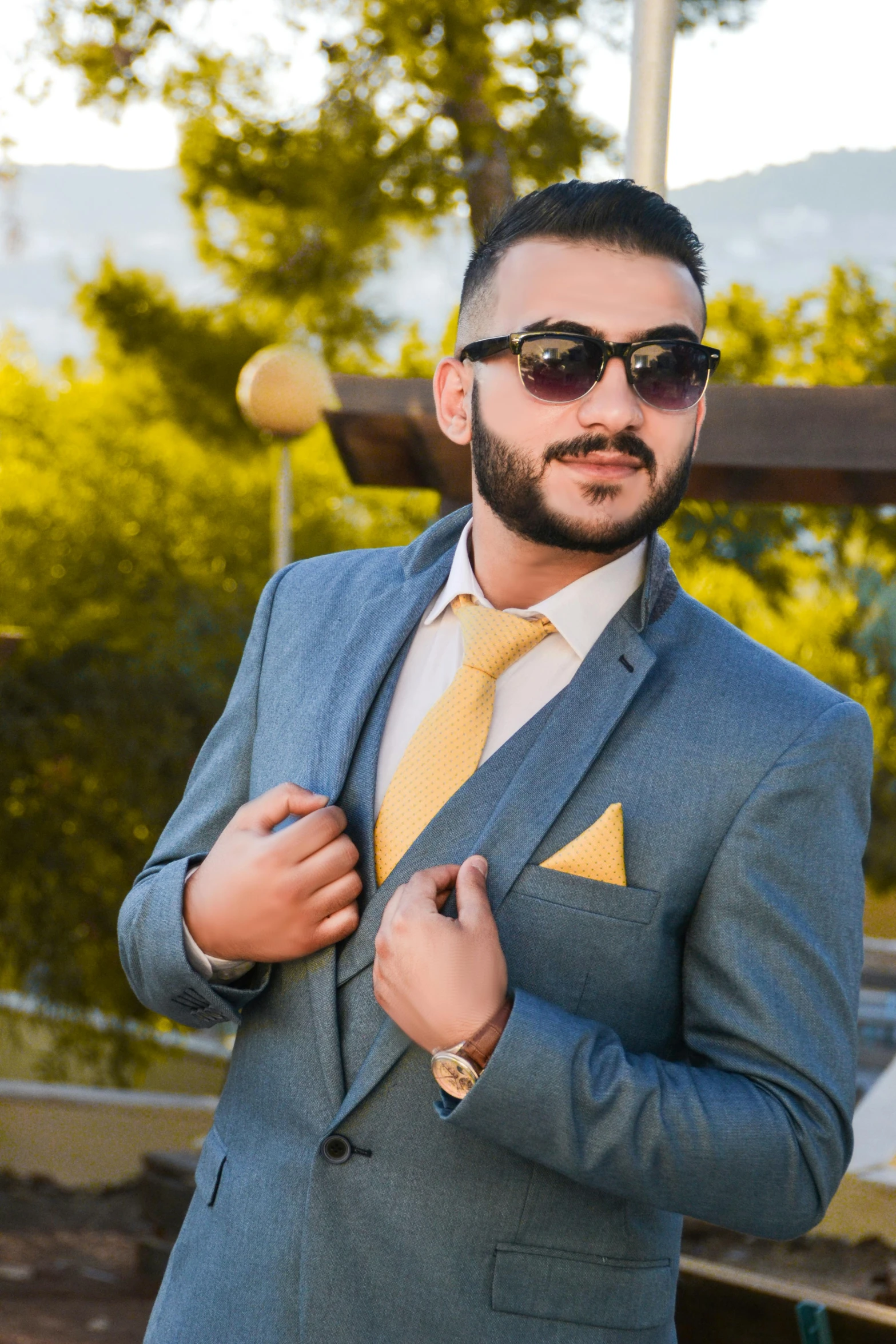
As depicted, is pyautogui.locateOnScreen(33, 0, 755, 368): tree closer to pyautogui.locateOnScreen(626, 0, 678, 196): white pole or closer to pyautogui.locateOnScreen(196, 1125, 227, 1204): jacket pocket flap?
pyautogui.locateOnScreen(626, 0, 678, 196): white pole

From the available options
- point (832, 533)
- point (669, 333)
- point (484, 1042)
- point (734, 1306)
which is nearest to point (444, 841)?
point (484, 1042)

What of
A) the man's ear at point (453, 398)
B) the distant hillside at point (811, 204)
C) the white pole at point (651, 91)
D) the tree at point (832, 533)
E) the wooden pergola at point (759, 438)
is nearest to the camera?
the man's ear at point (453, 398)

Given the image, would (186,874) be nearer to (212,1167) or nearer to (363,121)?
(212,1167)

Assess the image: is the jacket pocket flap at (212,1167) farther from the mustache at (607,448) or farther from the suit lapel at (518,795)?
the mustache at (607,448)

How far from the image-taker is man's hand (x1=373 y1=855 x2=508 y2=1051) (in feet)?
3.64

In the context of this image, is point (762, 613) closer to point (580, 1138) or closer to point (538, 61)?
point (538, 61)

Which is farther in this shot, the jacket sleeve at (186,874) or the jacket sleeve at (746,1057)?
the jacket sleeve at (186,874)

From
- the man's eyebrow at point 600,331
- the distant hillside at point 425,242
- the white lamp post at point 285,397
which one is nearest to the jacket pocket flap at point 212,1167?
the man's eyebrow at point 600,331

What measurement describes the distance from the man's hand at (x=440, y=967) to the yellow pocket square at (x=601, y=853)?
0.33 feet

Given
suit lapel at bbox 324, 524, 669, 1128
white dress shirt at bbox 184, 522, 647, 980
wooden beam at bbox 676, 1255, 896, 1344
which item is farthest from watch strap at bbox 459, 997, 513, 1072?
wooden beam at bbox 676, 1255, 896, 1344

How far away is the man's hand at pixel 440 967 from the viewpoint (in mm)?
1110

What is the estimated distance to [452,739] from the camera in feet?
4.37

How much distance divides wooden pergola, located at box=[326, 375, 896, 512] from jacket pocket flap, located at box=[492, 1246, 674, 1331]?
2408 millimetres

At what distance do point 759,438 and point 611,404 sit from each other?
7.16 ft
